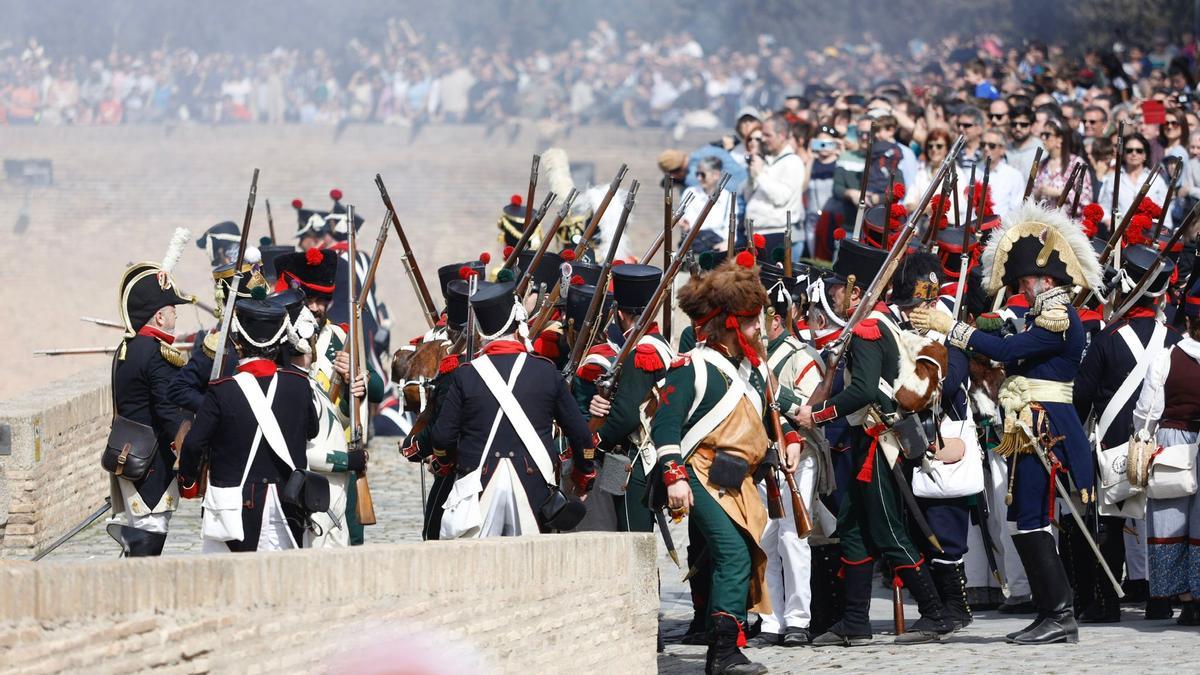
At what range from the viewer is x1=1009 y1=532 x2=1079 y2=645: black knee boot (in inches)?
332

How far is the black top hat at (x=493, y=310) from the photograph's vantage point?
8.02 meters

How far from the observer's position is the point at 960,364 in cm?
911

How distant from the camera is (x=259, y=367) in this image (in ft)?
26.8

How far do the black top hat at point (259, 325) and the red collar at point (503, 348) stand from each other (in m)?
0.86

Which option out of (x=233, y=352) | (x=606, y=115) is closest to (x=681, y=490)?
(x=233, y=352)

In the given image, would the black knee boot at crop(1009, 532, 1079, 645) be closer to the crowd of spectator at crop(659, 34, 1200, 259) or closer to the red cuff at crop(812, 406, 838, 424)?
the red cuff at crop(812, 406, 838, 424)

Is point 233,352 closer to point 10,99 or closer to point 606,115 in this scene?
point 606,115

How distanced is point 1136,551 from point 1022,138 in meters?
4.94

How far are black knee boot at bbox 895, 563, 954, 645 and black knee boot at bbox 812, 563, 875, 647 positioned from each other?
0.48 feet

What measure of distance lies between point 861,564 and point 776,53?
23798 millimetres

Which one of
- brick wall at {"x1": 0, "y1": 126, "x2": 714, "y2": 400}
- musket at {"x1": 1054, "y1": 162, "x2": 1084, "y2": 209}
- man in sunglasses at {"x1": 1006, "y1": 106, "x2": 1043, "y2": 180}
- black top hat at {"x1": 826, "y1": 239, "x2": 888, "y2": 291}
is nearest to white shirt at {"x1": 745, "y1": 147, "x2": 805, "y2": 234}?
man in sunglasses at {"x1": 1006, "y1": 106, "x2": 1043, "y2": 180}

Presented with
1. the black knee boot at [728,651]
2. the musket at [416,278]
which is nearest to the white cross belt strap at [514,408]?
the black knee boot at [728,651]

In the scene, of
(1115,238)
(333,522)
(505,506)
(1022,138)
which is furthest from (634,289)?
(1022,138)

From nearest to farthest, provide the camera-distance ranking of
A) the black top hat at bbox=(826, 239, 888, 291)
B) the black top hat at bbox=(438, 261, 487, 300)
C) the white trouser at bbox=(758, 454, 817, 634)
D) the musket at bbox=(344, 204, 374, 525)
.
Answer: the white trouser at bbox=(758, 454, 817, 634), the black top hat at bbox=(826, 239, 888, 291), the musket at bbox=(344, 204, 374, 525), the black top hat at bbox=(438, 261, 487, 300)
